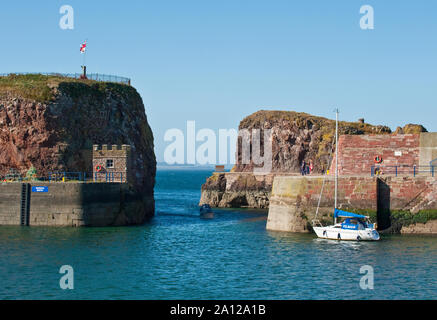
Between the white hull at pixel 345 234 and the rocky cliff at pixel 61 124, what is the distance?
21.1 meters

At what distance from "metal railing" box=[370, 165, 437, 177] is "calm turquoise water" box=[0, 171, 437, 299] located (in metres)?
6.87

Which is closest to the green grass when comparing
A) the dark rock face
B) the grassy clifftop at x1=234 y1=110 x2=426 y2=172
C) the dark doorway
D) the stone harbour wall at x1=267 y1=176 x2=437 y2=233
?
the stone harbour wall at x1=267 y1=176 x2=437 y2=233

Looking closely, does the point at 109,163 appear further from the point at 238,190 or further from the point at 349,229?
the point at 238,190

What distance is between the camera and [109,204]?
4931 centimetres

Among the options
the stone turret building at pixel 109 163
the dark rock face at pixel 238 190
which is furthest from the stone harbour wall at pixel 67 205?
the dark rock face at pixel 238 190

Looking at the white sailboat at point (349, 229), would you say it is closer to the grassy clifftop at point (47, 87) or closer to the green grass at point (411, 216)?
the green grass at point (411, 216)

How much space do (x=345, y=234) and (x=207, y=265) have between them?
12049 mm

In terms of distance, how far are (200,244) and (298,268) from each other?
36.8 feet

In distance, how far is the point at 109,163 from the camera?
2061 inches

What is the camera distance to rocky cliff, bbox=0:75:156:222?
56344mm

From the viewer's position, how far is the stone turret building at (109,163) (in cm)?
5212

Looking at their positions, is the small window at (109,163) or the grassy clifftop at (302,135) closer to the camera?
the small window at (109,163)

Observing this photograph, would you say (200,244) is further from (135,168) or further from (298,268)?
(135,168)

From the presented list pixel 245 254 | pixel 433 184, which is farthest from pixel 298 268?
pixel 433 184
